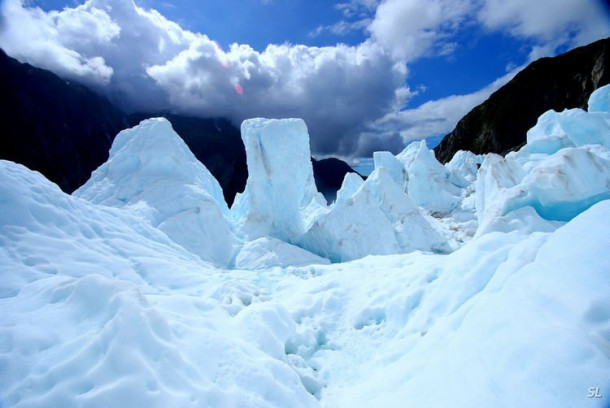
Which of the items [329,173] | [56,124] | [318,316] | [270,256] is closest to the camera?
[318,316]

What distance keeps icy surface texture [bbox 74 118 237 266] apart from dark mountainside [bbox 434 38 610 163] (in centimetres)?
5880

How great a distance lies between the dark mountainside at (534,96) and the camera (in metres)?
51.0

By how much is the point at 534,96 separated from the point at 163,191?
7569cm

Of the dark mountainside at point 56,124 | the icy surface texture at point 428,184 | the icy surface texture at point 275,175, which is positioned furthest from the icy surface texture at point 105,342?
the dark mountainside at point 56,124

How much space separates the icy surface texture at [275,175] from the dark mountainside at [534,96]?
177 ft

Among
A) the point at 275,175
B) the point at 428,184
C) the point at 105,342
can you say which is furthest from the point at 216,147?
the point at 105,342

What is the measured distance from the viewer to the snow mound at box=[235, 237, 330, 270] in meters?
11.0

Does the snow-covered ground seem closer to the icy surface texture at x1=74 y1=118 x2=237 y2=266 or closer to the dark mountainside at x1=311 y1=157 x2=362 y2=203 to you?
the icy surface texture at x1=74 y1=118 x2=237 y2=266

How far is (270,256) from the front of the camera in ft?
37.1

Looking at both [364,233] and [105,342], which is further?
[364,233]

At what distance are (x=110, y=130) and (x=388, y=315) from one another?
86.5 metres

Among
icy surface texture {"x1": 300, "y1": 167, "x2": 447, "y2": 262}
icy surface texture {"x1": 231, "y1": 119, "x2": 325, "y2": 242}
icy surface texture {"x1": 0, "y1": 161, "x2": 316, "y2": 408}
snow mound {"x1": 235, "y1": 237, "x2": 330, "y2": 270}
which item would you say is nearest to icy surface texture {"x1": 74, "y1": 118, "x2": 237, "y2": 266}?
snow mound {"x1": 235, "y1": 237, "x2": 330, "y2": 270}

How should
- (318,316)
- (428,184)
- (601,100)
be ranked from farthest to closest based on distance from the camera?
(428,184) → (601,100) → (318,316)

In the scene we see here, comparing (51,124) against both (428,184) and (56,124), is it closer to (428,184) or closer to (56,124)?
(56,124)
